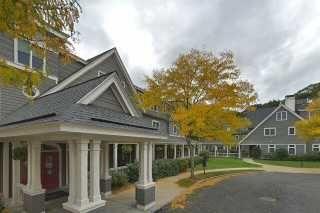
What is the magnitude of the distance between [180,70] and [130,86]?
5.09 m

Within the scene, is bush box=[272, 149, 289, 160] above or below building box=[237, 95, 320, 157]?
below

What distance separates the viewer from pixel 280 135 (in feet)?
140

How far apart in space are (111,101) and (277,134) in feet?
128

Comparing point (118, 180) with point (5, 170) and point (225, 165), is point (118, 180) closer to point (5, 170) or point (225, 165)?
point (5, 170)

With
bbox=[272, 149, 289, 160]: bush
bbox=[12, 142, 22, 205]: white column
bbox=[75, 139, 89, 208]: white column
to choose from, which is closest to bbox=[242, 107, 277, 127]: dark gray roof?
bbox=[272, 149, 289, 160]: bush

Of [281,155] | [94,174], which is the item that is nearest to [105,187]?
[94,174]

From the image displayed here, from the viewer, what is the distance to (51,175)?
42.9 feet

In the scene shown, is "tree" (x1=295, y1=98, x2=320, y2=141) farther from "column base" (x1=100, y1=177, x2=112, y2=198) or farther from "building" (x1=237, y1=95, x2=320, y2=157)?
"column base" (x1=100, y1=177, x2=112, y2=198)

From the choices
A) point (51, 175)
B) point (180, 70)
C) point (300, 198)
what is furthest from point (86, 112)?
point (300, 198)

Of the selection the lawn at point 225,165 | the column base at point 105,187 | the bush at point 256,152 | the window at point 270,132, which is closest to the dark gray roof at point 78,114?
the column base at point 105,187

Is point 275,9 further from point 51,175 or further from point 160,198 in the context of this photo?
point 51,175

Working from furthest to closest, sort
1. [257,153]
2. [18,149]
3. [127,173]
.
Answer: [257,153], [127,173], [18,149]

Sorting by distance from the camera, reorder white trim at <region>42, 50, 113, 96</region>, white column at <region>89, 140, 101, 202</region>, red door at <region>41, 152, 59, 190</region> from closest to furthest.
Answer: white column at <region>89, 140, 101, 202</region>
red door at <region>41, 152, 59, 190</region>
white trim at <region>42, 50, 113, 96</region>

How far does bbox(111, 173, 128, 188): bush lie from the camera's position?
14.6 metres
